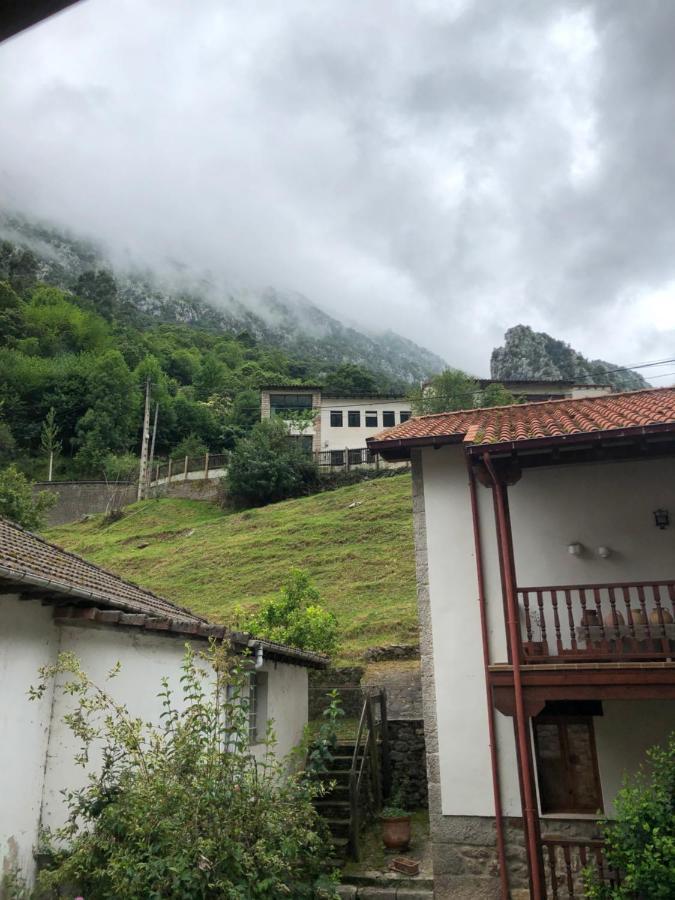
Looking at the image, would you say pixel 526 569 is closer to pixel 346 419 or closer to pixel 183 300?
pixel 346 419

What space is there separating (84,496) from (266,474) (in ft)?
46.2

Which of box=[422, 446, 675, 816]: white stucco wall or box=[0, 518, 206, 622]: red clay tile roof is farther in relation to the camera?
box=[422, 446, 675, 816]: white stucco wall

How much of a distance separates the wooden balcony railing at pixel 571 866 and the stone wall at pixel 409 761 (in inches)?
180

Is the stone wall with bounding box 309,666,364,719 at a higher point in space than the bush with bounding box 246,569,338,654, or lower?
lower

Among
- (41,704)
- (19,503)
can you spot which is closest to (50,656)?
(41,704)

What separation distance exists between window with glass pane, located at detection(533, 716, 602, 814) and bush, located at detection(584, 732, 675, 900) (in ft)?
5.60

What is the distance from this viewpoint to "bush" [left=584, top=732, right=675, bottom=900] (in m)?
6.24

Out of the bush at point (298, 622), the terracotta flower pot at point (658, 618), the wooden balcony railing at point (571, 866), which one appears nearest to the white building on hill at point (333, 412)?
the bush at point (298, 622)

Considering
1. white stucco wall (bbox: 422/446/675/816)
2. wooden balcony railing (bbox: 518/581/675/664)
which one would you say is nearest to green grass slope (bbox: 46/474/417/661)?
white stucco wall (bbox: 422/446/675/816)

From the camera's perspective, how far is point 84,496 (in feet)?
154

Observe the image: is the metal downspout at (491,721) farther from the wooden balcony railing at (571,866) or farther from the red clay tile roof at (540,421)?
the red clay tile roof at (540,421)

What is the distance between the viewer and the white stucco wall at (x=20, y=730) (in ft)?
21.5

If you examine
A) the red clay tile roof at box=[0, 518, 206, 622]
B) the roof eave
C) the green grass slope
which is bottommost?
the red clay tile roof at box=[0, 518, 206, 622]

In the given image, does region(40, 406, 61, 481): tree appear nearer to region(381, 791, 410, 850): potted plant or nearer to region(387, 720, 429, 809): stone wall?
region(387, 720, 429, 809): stone wall
